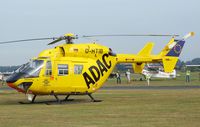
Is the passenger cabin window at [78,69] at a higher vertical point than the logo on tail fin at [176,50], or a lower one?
lower

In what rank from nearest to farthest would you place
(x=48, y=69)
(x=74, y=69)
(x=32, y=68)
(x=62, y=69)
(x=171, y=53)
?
(x=32, y=68) → (x=48, y=69) → (x=62, y=69) → (x=74, y=69) → (x=171, y=53)

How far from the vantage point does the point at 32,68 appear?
80.3ft

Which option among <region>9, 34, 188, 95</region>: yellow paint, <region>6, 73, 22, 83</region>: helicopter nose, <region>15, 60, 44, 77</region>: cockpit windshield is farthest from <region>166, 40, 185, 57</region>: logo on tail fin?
<region>6, 73, 22, 83</region>: helicopter nose

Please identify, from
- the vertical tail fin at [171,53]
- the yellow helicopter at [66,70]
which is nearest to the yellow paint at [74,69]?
the yellow helicopter at [66,70]

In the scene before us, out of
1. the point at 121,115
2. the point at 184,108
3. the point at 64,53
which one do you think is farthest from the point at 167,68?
the point at 121,115

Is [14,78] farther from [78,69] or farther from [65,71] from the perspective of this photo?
[78,69]

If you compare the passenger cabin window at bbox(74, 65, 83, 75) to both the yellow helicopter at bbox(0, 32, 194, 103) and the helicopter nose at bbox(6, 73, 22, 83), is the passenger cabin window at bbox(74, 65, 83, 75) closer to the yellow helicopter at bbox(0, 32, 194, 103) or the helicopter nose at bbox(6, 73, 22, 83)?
the yellow helicopter at bbox(0, 32, 194, 103)

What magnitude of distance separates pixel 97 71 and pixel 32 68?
4010 mm

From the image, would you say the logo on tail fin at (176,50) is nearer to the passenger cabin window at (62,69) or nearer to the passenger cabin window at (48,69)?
the passenger cabin window at (62,69)

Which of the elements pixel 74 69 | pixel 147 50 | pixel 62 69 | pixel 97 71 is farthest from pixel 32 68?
pixel 147 50

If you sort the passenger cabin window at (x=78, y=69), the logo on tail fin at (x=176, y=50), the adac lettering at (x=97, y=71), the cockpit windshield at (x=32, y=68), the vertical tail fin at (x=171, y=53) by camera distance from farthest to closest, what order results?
the logo on tail fin at (x=176, y=50) < the vertical tail fin at (x=171, y=53) < the adac lettering at (x=97, y=71) < the passenger cabin window at (x=78, y=69) < the cockpit windshield at (x=32, y=68)

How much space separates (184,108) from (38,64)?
856cm

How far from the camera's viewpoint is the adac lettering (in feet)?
85.6

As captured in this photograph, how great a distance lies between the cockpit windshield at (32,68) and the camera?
79.9 feet
